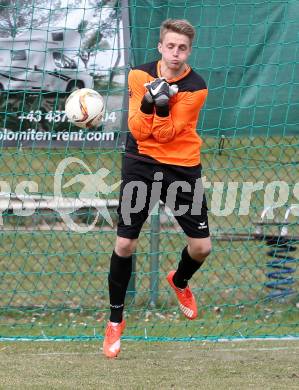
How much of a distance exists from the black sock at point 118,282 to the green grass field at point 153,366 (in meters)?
0.32

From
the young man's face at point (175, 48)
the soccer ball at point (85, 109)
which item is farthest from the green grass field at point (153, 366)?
the young man's face at point (175, 48)

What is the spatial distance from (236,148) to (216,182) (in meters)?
0.63

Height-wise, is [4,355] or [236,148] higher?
[236,148]

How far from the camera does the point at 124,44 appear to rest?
6934mm

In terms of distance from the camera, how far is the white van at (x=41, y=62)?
6.86 m

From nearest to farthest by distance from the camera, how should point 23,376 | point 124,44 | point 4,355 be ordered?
point 23,376
point 4,355
point 124,44

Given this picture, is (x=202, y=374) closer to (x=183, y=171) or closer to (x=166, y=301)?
(x=183, y=171)

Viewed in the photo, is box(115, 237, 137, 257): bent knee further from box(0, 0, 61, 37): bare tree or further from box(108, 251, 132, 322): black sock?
box(0, 0, 61, 37): bare tree

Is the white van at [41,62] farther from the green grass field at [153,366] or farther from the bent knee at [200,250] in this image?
the green grass field at [153,366]

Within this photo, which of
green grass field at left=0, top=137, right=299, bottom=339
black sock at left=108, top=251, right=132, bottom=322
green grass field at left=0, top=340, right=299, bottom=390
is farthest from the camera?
green grass field at left=0, top=137, right=299, bottom=339

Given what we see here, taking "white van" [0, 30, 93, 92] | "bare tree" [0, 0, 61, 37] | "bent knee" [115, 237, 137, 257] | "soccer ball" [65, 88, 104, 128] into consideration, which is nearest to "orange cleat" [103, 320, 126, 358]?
"bent knee" [115, 237, 137, 257]

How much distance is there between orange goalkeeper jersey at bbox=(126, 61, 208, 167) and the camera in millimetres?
5559

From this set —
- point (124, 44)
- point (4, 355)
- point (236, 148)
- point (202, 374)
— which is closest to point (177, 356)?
point (202, 374)

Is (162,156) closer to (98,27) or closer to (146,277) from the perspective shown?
(98,27)
